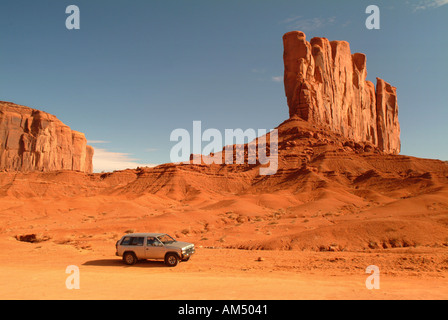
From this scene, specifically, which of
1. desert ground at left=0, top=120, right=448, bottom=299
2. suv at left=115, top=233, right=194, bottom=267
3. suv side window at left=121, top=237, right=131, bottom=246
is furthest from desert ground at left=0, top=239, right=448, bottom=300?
suv side window at left=121, top=237, right=131, bottom=246

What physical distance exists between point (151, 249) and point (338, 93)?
10190 cm

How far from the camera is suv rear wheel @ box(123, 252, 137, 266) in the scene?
589 inches

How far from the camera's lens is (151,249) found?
1481 cm

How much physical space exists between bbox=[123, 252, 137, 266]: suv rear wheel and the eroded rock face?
12415cm

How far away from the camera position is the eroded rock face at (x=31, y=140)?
116250 millimetres

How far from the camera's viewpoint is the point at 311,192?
57125 millimetres

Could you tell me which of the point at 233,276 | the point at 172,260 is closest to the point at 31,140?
the point at 172,260

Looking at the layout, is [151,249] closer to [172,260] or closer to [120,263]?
[172,260]

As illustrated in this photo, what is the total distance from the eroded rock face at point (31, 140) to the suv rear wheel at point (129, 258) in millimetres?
124152

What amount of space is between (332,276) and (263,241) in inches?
393

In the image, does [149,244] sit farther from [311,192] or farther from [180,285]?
[311,192]

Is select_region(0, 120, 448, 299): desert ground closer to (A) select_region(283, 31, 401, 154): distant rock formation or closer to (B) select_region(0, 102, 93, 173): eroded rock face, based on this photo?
(A) select_region(283, 31, 401, 154): distant rock formation
